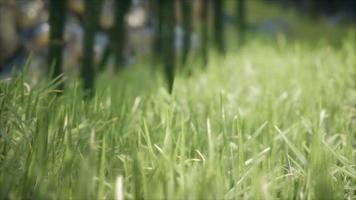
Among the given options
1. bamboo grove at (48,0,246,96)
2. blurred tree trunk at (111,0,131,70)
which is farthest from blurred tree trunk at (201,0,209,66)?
blurred tree trunk at (111,0,131,70)

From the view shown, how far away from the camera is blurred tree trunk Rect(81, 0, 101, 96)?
2613 millimetres

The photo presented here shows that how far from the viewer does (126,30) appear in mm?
4965

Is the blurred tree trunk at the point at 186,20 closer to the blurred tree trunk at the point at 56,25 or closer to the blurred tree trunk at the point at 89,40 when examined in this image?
Answer: the blurred tree trunk at the point at 89,40

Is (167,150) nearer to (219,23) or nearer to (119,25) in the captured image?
(119,25)

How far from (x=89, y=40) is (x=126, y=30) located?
2.28m

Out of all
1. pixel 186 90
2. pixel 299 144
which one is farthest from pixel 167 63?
pixel 299 144

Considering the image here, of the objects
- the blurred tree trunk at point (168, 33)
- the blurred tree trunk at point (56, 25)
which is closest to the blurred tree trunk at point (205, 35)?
the blurred tree trunk at point (168, 33)

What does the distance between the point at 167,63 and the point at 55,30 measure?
95cm

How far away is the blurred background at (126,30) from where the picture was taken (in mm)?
2693

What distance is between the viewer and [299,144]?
1408 millimetres

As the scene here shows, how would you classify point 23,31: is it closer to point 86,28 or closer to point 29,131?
point 86,28

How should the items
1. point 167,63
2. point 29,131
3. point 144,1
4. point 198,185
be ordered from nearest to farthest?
1. point 198,185
2. point 29,131
3. point 167,63
4. point 144,1

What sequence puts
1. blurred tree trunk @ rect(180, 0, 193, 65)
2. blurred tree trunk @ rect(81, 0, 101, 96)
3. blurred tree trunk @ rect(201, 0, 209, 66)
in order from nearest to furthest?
blurred tree trunk @ rect(81, 0, 101, 96)
blurred tree trunk @ rect(180, 0, 193, 65)
blurred tree trunk @ rect(201, 0, 209, 66)

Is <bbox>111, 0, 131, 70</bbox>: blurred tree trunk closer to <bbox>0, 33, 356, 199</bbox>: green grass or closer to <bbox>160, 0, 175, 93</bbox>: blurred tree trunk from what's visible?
<bbox>160, 0, 175, 93</bbox>: blurred tree trunk
